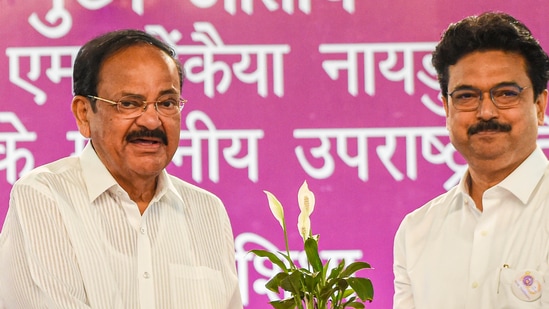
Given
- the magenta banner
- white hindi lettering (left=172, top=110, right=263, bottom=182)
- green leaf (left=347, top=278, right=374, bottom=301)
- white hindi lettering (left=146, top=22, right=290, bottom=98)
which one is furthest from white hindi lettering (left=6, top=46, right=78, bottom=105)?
green leaf (left=347, top=278, right=374, bottom=301)

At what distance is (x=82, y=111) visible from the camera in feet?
8.60

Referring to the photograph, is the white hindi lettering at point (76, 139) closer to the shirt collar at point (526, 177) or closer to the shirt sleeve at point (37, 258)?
the shirt sleeve at point (37, 258)

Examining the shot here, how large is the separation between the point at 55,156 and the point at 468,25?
6.72 ft

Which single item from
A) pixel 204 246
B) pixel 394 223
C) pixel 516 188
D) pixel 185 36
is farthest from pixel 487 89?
pixel 185 36

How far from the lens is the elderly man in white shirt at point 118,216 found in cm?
237

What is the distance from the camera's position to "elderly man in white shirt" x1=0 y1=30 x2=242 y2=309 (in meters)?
2.37

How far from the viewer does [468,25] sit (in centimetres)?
261

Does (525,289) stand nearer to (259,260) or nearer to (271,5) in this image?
(259,260)

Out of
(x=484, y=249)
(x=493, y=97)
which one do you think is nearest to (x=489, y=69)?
(x=493, y=97)

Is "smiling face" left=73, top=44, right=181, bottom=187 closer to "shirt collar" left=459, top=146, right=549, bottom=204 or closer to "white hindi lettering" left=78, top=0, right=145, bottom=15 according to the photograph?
"shirt collar" left=459, top=146, right=549, bottom=204

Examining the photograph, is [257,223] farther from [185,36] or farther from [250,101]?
[185,36]

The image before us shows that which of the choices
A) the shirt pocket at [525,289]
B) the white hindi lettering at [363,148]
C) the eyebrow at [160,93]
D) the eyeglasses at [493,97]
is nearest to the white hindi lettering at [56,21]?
the white hindi lettering at [363,148]

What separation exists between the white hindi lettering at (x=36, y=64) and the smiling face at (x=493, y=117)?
2.02m

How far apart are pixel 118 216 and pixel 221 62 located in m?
1.58
